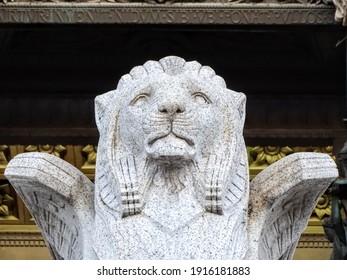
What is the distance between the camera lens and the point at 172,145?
12719 millimetres

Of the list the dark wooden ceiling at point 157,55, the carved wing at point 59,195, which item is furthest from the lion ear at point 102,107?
the dark wooden ceiling at point 157,55

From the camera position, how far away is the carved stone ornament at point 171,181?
12688 mm

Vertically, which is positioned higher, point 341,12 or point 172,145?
point 341,12

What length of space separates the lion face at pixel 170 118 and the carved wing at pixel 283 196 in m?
0.43

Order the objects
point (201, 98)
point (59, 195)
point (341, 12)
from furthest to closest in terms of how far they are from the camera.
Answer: point (341, 12)
point (59, 195)
point (201, 98)

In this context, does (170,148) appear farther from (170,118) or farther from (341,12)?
(341,12)

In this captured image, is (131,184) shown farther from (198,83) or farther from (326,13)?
(326,13)

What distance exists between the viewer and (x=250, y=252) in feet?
42.0

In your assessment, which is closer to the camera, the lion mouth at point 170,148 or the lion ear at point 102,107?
the lion mouth at point 170,148

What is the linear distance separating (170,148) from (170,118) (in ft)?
0.51

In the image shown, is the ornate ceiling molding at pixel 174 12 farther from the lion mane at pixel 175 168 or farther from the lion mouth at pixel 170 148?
the lion mouth at pixel 170 148

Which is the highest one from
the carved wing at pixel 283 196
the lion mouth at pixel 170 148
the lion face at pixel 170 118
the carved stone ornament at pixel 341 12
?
the carved stone ornament at pixel 341 12

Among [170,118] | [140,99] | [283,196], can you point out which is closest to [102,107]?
[140,99]
